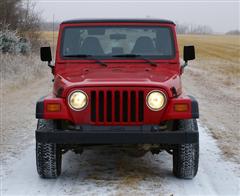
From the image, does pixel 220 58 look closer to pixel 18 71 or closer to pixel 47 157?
pixel 18 71

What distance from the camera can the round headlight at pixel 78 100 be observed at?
18.5 ft

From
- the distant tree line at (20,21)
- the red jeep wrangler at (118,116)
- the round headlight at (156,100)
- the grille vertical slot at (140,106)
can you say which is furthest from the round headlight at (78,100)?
the distant tree line at (20,21)

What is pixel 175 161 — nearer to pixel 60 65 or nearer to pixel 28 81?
pixel 60 65

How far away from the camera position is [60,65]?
689 centimetres

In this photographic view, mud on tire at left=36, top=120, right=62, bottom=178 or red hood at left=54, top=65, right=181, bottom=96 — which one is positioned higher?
red hood at left=54, top=65, right=181, bottom=96

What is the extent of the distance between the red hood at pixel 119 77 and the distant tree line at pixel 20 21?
19.4 meters

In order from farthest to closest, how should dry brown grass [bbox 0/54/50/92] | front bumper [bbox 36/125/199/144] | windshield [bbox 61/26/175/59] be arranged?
dry brown grass [bbox 0/54/50/92]
windshield [bbox 61/26/175/59]
front bumper [bbox 36/125/199/144]

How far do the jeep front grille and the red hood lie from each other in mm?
106

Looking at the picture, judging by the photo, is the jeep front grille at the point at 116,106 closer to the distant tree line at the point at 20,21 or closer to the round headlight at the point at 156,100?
the round headlight at the point at 156,100

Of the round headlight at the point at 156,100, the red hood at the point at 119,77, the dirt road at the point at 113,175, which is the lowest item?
the dirt road at the point at 113,175

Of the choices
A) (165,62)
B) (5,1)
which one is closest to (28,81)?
(5,1)

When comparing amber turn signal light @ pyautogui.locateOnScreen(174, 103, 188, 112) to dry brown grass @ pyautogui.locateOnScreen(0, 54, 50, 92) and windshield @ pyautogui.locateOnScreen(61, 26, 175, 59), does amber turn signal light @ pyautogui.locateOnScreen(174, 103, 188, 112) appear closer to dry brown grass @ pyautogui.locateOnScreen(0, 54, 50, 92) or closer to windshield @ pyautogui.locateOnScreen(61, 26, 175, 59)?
windshield @ pyautogui.locateOnScreen(61, 26, 175, 59)

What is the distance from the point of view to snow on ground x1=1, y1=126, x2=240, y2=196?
5.63 meters

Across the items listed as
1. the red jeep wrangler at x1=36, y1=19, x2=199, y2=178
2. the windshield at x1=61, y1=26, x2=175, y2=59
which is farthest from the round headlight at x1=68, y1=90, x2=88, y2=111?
the windshield at x1=61, y1=26, x2=175, y2=59
